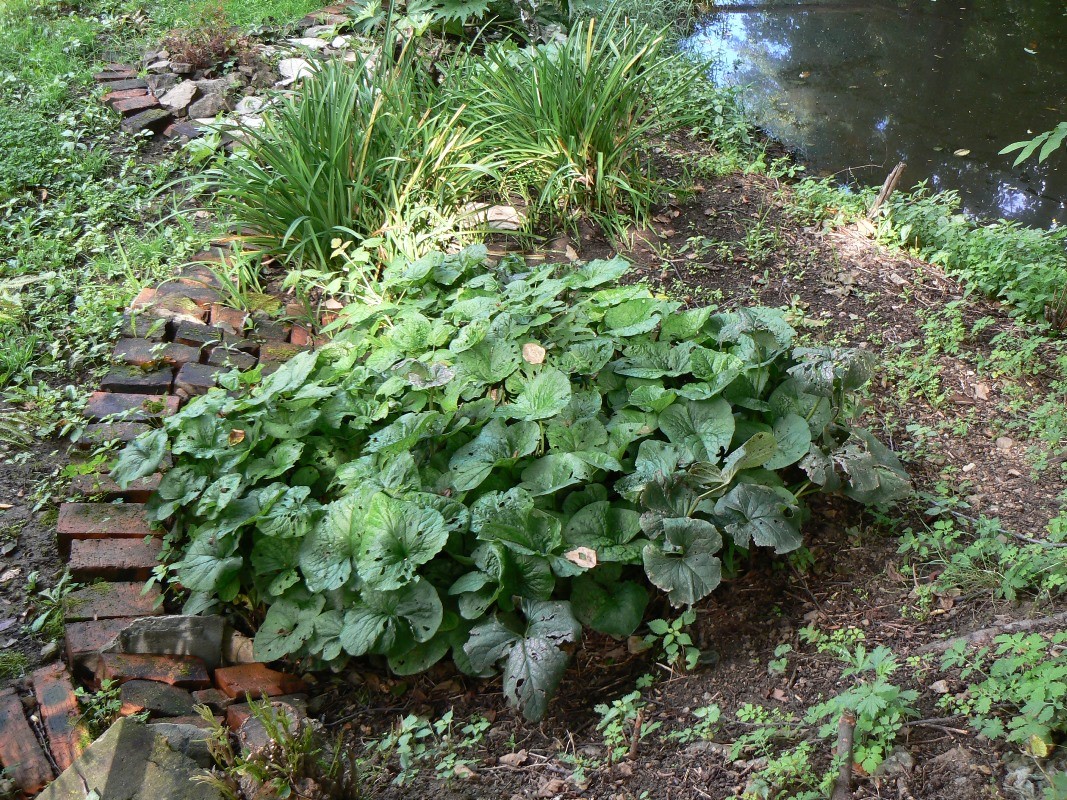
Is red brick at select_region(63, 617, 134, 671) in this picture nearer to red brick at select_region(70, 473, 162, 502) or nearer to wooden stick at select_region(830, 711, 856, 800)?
red brick at select_region(70, 473, 162, 502)

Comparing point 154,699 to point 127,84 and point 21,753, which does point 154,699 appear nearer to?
point 21,753

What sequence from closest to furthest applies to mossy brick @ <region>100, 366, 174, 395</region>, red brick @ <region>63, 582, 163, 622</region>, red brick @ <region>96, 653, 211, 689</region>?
1. red brick @ <region>96, 653, 211, 689</region>
2. red brick @ <region>63, 582, 163, 622</region>
3. mossy brick @ <region>100, 366, 174, 395</region>

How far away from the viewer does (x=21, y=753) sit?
193cm

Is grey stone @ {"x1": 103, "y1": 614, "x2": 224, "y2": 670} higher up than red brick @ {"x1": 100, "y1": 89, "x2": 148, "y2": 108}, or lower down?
lower down

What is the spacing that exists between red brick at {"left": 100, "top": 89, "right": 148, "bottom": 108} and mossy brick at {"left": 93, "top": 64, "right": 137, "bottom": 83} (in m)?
0.22

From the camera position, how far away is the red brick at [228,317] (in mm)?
3295

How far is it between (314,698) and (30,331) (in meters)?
2.05

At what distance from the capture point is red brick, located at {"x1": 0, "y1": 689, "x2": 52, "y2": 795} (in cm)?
190

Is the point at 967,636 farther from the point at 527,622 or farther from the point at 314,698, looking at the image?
the point at 314,698

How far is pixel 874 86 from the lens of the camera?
6355mm

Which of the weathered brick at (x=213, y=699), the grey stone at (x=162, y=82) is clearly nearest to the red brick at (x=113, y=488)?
the weathered brick at (x=213, y=699)

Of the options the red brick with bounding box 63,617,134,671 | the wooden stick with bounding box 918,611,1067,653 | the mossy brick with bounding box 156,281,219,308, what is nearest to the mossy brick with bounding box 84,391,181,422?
the mossy brick with bounding box 156,281,219,308

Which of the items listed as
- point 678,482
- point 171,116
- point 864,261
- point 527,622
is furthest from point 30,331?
point 864,261

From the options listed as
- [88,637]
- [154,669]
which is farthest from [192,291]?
[154,669]
